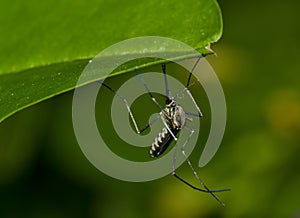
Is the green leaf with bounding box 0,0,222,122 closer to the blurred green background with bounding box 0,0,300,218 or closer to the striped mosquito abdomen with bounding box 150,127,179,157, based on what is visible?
the striped mosquito abdomen with bounding box 150,127,179,157

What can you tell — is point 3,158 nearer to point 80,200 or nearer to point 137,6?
point 80,200

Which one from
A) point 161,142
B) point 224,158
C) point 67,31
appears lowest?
point 224,158

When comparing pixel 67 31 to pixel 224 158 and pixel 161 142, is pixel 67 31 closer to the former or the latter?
pixel 161 142

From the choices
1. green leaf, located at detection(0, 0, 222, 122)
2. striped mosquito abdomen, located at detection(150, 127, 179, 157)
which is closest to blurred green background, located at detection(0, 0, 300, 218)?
striped mosquito abdomen, located at detection(150, 127, 179, 157)

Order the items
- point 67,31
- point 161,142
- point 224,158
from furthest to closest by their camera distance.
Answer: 1. point 224,158
2. point 161,142
3. point 67,31

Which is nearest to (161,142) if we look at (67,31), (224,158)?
(67,31)

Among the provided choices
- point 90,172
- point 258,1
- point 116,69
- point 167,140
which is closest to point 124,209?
point 90,172
